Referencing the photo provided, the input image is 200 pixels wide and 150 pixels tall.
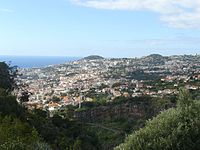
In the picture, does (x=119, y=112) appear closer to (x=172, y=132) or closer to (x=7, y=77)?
(x=7, y=77)

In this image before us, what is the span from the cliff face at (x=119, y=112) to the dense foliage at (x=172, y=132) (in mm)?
44931

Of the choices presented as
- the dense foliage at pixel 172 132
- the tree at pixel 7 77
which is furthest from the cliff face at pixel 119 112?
the dense foliage at pixel 172 132

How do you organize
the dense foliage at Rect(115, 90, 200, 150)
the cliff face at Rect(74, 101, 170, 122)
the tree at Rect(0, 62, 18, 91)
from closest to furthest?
the dense foliage at Rect(115, 90, 200, 150) < the tree at Rect(0, 62, 18, 91) < the cliff face at Rect(74, 101, 170, 122)

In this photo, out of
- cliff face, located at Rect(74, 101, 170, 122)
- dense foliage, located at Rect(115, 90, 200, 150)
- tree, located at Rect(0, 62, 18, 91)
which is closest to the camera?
dense foliage, located at Rect(115, 90, 200, 150)

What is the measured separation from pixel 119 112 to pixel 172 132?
50736mm

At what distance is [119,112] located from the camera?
67000 mm

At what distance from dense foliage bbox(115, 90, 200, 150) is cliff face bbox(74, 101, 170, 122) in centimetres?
4493

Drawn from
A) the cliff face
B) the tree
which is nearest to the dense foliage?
the tree

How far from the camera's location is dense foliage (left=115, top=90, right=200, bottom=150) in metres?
16.1

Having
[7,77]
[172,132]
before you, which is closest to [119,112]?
[7,77]

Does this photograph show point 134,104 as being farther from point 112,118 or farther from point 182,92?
point 182,92

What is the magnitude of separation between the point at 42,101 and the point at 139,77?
57.9 meters

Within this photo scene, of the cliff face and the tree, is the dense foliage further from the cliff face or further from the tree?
the cliff face

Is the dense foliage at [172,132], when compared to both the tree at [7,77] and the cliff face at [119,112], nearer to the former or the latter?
the tree at [7,77]
